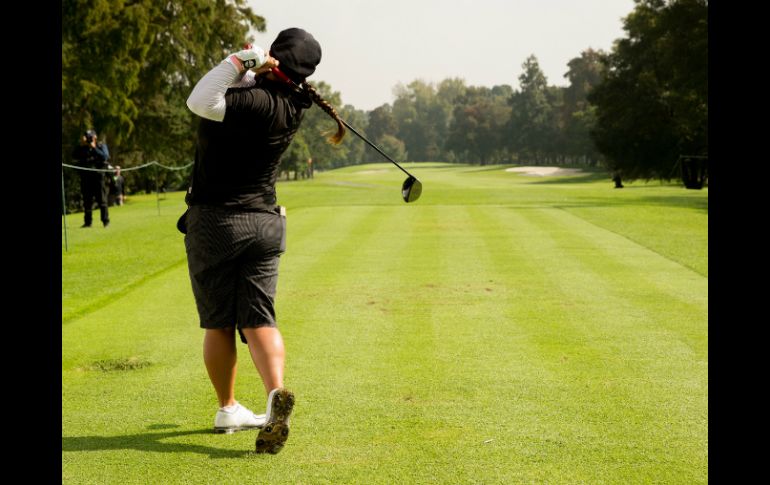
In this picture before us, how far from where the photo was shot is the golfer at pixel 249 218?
407cm

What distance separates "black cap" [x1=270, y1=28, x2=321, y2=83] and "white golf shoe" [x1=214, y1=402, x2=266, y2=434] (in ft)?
5.51

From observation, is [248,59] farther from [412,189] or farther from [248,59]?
[412,189]

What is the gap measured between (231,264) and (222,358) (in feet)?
1.64

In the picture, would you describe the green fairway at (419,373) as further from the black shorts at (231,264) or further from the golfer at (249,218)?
the black shorts at (231,264)

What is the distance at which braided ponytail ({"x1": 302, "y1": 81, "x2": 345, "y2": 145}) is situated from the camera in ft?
14.1

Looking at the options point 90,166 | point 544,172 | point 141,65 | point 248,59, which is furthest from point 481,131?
point 248,59

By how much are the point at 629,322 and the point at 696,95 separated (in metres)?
35.3

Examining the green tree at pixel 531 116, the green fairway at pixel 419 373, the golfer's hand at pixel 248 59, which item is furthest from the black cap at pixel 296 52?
the green tree at pixel 531 116

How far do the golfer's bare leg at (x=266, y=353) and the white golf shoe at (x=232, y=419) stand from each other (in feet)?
0.89

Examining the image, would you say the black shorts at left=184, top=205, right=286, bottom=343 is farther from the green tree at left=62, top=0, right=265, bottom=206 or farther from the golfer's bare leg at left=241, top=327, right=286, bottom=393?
the green tree at left=62, top=0, right=265, bottom=206

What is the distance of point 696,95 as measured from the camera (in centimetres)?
3975

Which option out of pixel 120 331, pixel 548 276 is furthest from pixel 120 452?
pixel 548 276

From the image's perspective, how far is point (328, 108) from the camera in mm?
4469
